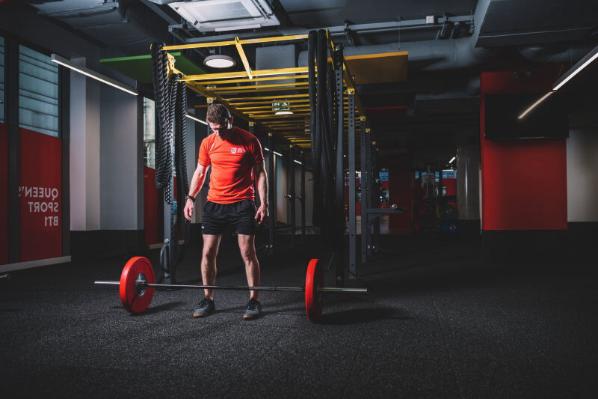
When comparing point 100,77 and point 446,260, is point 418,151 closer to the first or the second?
point 446,260

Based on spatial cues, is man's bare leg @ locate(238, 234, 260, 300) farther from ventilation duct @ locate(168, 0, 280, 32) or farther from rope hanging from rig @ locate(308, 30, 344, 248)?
ventilation duct @ locate(168, 0, 280, 32)

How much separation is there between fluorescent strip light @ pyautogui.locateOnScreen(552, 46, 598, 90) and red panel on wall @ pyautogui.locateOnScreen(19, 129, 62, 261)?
6.48 metres

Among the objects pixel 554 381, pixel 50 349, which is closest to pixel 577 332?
pixel 554 381

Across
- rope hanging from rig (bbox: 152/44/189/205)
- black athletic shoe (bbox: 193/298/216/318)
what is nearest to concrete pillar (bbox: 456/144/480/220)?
rope hanging from rig (bbox: 152/44/189/205)

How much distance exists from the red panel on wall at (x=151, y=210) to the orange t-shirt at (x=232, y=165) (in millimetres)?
5189

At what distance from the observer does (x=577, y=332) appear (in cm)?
266

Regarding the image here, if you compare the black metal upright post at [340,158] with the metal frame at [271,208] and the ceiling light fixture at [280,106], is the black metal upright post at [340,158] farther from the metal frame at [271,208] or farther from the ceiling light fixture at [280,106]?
the metal frame at [271,208]

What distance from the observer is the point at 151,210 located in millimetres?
8312

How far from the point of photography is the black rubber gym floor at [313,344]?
1.86m

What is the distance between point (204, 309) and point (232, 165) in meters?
1.00

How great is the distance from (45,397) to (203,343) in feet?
2.79

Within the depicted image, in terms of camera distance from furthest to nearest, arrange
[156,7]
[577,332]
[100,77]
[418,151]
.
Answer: [418,151] < [100,77] < [156,7] < [577,332]

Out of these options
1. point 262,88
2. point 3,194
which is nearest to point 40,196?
Answer: point 3,194

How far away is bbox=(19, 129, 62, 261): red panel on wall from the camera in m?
5.53
